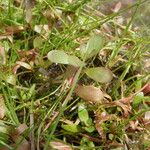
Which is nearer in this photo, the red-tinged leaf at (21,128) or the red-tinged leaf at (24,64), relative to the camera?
the red-tinged leaf at (21,128)

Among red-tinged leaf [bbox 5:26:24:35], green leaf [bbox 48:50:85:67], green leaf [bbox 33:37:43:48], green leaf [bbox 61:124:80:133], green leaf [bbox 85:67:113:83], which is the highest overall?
green leaf [bbox 48:50:85:67]

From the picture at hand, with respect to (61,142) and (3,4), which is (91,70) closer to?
(61,142)

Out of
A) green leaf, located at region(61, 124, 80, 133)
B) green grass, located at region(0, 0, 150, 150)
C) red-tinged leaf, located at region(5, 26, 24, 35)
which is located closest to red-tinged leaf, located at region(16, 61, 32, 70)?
green grass, located at region(0, 0, 150, 150)

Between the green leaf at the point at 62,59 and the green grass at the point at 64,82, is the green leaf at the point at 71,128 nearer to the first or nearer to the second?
the green grass at the point at 64,82

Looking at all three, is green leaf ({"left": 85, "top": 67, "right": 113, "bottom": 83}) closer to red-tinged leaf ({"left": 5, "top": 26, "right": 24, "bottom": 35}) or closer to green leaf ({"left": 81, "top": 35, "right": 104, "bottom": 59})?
green leaf ({"left": 81, "top": 35, "right": 104, "bottom": 59})

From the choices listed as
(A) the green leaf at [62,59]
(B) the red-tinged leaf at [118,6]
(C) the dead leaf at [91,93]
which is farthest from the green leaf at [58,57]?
(B) the red-tinged leaf at [118,6]

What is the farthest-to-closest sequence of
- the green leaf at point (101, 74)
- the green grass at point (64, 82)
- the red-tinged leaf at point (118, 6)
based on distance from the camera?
the red-tinged leaf at point (118, 6)
the green grass at point (64, 82)
the green leaf at point (101, 74)

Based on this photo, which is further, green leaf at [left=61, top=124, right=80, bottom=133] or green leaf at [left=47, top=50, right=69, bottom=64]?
green leaf at [left=61, top=124, right=80, bottom=133]

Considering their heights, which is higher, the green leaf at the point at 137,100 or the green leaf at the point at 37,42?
the green leaf at the point at 37,42
